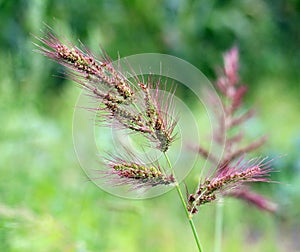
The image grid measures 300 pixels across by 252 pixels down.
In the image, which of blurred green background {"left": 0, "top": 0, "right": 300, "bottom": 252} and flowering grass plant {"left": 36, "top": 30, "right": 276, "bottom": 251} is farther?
blurred green background {"left": 0, "top": 0, "right": 300, "bottom": 252}

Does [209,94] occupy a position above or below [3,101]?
below

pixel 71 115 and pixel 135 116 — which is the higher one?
pixel 71 115

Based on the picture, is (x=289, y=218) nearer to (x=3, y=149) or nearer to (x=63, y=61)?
(x=3, y=149)

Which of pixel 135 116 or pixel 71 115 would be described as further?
pixel 71 115

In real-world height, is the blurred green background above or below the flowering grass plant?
above

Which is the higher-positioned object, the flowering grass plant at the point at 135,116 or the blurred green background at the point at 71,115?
the blurred green background at the point at 71,115

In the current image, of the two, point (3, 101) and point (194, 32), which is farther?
point (194, 32)

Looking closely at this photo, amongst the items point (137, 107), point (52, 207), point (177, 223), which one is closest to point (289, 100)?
point (177, 223)

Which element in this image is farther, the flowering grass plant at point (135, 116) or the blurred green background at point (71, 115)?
the blurred green background at point (71, 115)
